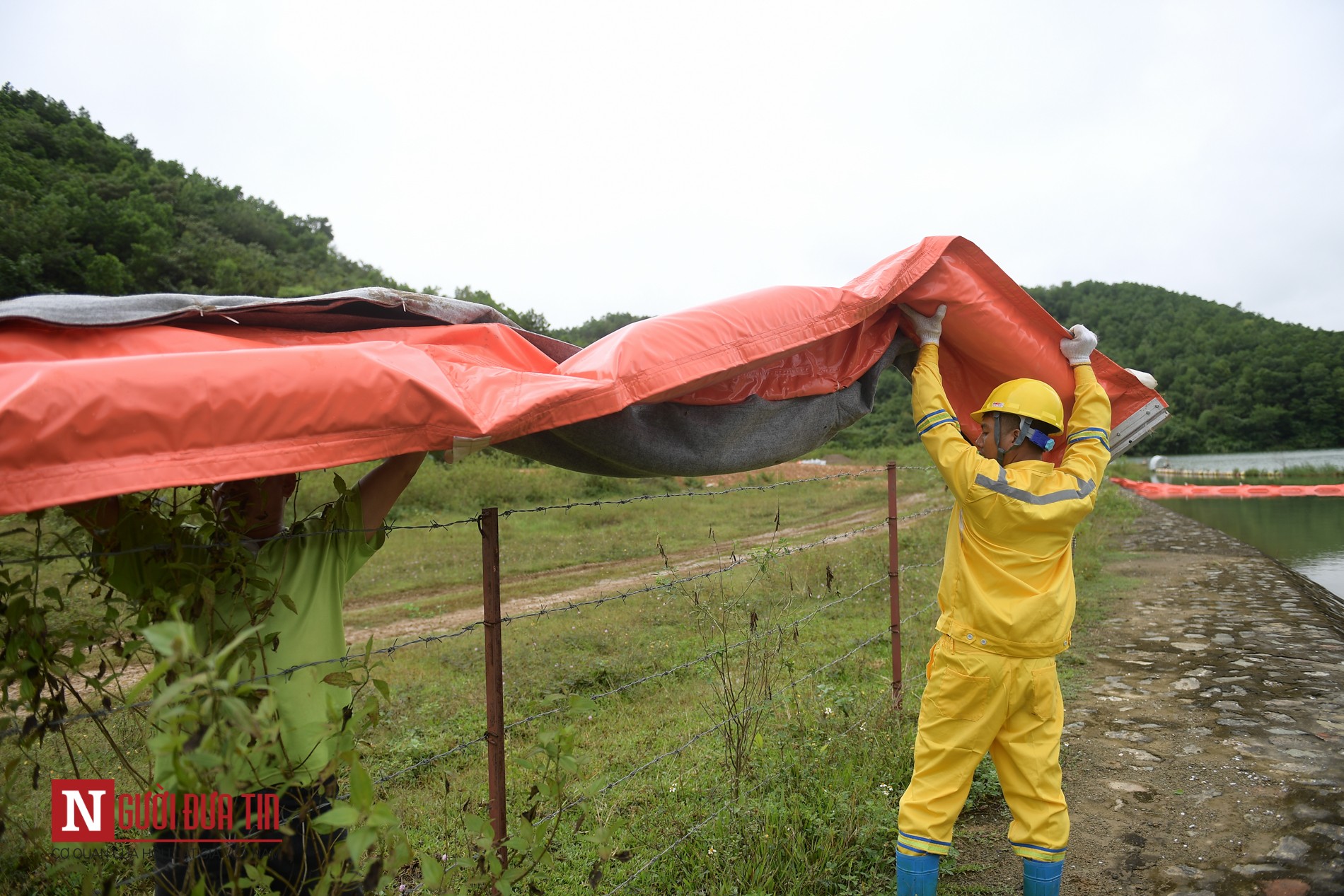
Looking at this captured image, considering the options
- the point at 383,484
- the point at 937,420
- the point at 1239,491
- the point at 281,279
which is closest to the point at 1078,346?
the point at 937,420

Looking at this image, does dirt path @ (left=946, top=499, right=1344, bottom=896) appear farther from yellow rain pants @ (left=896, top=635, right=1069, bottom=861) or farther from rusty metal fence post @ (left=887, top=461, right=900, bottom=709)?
→ rusty metal fence post @ (left=887, top=461, right=900, bottom=709)

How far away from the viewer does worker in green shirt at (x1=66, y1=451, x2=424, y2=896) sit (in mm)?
1721

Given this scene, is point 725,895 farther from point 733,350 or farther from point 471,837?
point 733,350

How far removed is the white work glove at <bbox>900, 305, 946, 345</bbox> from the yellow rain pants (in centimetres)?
107

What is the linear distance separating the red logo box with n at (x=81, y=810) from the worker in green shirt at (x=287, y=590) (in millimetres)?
124

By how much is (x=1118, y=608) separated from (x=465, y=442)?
7.83 metres

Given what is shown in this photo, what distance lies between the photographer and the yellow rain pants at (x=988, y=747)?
8.74 feet

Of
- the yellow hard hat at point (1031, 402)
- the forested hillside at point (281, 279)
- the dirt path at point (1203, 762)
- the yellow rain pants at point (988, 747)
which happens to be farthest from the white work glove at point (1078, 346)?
the forested hillside at point (281, 279)

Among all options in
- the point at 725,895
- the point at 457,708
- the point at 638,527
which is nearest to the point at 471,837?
the point at 725,895

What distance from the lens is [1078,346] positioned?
3131mm

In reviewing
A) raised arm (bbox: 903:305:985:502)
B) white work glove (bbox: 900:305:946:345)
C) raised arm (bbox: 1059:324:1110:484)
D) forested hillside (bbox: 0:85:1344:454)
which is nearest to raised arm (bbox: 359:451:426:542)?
raised arm (bbox: 903:305:985:502)

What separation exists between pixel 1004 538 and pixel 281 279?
33602mm

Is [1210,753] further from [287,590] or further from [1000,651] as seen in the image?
[287,590]

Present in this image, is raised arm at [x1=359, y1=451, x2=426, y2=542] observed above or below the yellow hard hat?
below
